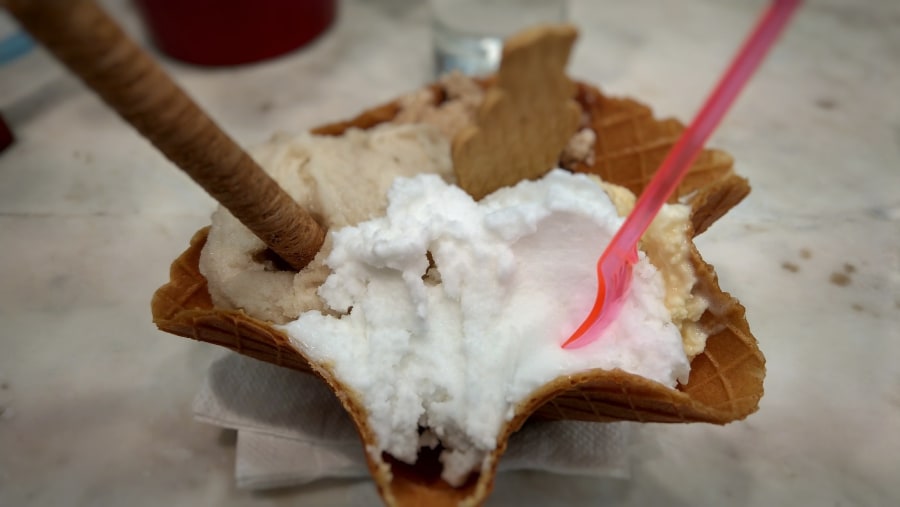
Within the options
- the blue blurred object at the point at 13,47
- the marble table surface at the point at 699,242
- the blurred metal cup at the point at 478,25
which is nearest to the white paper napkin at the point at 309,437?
the marble table surface at the point at 699,242

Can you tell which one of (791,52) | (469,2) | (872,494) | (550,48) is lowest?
(872,494)

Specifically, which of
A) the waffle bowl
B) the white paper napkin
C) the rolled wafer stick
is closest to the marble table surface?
the white paper napkin

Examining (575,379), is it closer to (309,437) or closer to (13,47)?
(309,437)

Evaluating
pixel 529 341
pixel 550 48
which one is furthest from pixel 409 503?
pixel 550 48

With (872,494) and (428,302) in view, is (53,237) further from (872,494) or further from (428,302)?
(872,494)

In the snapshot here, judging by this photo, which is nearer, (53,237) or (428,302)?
(428,302)

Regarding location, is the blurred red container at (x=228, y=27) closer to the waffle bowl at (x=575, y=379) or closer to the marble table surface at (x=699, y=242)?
the marble table surface at (x=699, y=242)

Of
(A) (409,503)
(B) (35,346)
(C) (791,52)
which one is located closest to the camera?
(A) (409,503)
